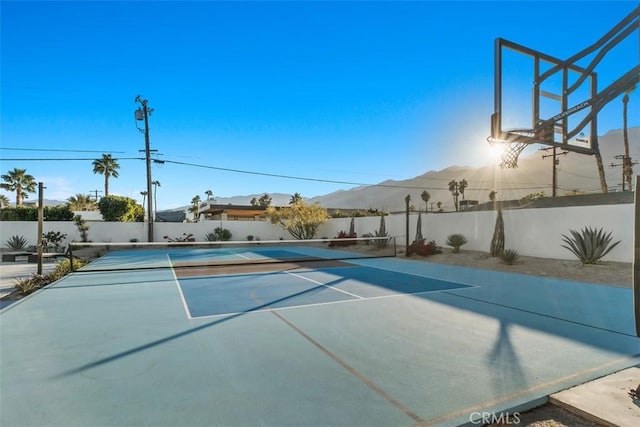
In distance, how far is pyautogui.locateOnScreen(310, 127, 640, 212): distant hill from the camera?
300ft

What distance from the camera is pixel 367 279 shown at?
10180 mm

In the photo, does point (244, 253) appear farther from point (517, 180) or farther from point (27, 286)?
point (517, 180)

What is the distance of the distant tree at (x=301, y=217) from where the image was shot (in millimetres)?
26156

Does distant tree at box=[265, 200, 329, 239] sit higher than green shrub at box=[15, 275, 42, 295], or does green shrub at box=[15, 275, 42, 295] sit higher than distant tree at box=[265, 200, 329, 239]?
distant tree at box=[265, 200, 329, 239]

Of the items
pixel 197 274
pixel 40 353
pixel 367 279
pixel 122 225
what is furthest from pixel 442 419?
pixel 122 225

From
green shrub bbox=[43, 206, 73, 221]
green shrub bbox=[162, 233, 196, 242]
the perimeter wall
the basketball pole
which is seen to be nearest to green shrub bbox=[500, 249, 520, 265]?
the perimeter wall

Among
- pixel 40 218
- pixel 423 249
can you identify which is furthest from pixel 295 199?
pixel 40 218

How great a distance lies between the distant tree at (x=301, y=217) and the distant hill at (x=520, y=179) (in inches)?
1474

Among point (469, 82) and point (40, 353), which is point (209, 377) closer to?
point (40, 353)

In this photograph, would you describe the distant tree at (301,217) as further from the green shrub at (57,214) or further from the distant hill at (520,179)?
the distant hill at (520,179)

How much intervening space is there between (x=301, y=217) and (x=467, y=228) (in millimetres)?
12648

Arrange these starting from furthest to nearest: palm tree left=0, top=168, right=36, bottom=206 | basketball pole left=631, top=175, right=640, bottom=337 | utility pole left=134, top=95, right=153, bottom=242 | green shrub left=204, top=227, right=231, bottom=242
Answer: palm tree left=0, top=168, right=36, bottom=206 < green shrub left=204, top=227, right=231, bottom=242 < utility pole left=134, top=95, right=153, bottom=242 < basketball pole left=631, top=175, right=640, bottom=337

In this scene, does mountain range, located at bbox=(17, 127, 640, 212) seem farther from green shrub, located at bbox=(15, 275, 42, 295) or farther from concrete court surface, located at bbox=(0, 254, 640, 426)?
concrete court surface, located at bbox=(0, 254, 640, 426)

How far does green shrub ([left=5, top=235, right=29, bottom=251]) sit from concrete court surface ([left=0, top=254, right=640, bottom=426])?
761 inches
